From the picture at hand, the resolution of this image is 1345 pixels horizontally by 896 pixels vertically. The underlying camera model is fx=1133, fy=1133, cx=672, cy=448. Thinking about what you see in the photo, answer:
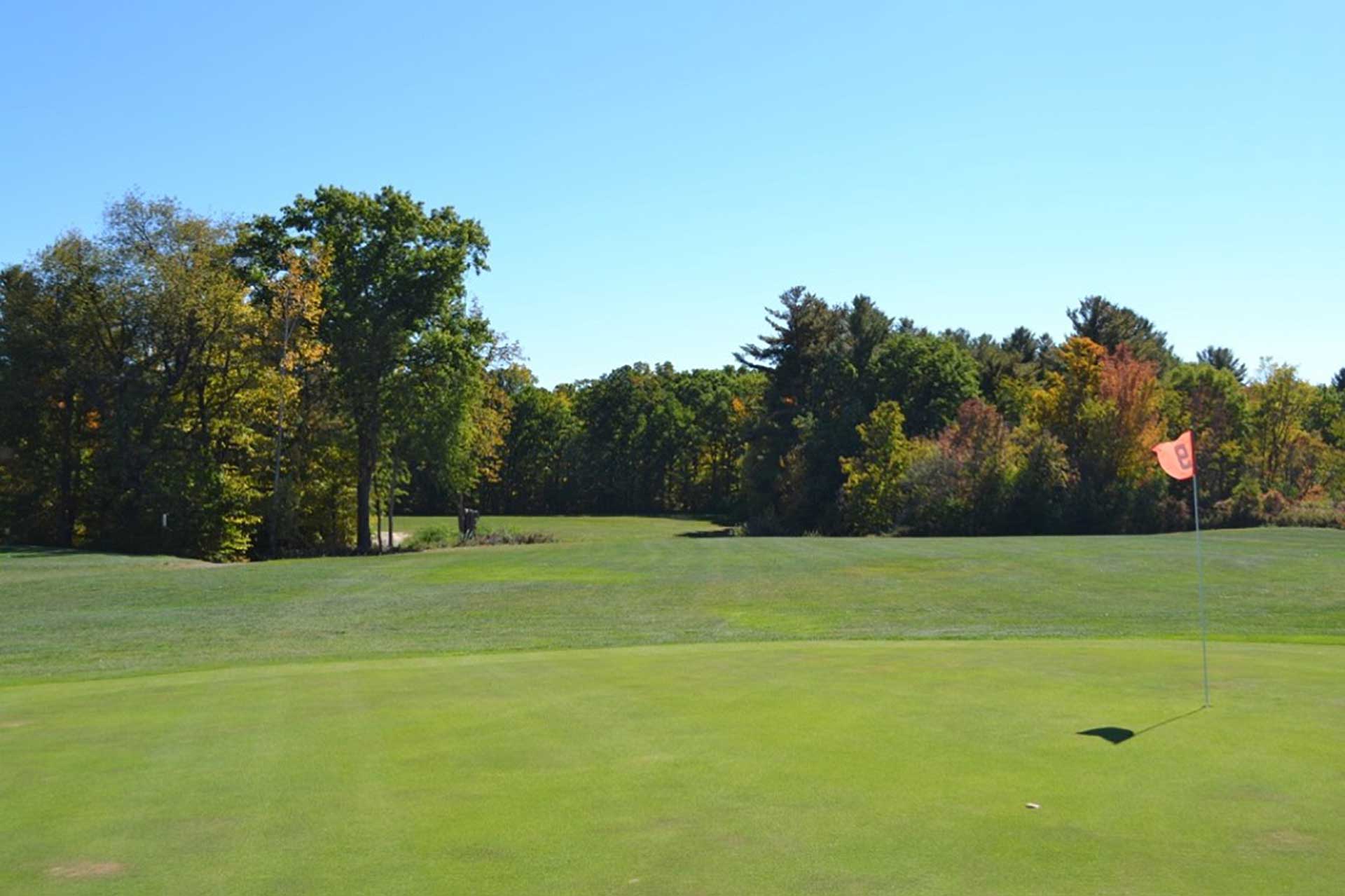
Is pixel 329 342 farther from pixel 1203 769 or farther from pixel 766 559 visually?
pixel 1203 769

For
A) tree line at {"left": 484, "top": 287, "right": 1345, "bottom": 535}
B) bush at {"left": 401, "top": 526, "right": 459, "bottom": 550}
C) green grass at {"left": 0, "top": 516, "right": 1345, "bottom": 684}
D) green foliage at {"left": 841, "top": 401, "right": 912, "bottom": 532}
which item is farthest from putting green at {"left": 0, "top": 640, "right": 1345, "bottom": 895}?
green foliage at {"left": 841, "top": 401, "right": 912, "bottom": 532}

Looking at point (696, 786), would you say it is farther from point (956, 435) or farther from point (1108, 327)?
point (1108, 327)

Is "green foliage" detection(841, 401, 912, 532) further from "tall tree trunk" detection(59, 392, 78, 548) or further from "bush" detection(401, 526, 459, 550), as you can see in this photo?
"tall tree trunk" detection(59, 392, 78, 548)

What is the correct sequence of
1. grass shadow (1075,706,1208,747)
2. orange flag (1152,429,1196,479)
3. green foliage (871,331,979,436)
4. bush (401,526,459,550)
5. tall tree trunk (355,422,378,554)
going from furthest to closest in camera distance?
1. green foliage (871,331,979,436)
2. bush (401,526,459,550)
3. tall tree trunk (355,422,378,554)
4. orange flag (1152,429,1196,479)
5. grass shadow (1075,706,1208,747)

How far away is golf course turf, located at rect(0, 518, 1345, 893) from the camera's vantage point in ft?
18.7

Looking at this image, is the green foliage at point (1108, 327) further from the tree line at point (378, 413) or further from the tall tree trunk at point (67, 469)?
the tall tree trunk at point (67, 469)

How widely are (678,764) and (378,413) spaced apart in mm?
43398

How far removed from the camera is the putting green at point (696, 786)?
5641 mm

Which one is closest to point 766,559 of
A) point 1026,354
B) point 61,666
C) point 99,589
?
point 99,589

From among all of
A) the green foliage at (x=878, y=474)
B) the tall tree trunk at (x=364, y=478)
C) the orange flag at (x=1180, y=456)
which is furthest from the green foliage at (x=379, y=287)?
the orange flag at (x=1180, y=456)

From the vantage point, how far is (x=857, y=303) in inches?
3110

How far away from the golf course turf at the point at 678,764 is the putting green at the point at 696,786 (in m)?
0.03

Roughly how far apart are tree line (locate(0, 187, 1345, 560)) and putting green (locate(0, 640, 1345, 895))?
3620 cm

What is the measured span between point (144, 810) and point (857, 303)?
7484 cm
